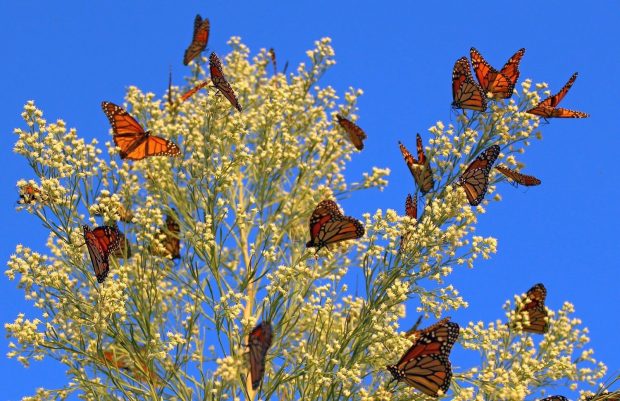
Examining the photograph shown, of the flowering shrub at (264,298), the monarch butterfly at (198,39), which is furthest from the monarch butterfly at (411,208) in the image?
the monarch butterfly at (198,39)

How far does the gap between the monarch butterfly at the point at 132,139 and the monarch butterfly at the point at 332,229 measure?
2.37 metres

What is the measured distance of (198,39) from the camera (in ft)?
43.9

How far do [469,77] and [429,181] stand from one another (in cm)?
136

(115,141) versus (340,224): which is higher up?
(115,141)

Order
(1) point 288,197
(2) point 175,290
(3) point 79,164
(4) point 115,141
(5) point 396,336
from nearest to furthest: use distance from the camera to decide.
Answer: (5) point 396,336
(3) point 79,164
(4) point 115,141
(1) point 288,197
(2) point 175,290

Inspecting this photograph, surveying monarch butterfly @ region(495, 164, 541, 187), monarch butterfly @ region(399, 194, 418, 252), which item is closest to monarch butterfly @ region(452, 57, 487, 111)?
monarch butterfly @ region(495, 164, 541, 187)

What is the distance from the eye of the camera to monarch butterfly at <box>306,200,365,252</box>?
30.3ft

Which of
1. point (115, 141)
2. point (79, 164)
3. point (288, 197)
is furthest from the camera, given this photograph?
point (288, 197)

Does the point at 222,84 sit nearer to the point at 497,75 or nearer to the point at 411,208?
the point at 411,208

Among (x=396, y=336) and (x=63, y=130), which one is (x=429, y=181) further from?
(x=63, y=130)

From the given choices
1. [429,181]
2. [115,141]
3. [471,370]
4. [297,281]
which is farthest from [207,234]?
[471,370]

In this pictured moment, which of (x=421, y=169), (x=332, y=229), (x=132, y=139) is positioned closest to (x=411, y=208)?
(x=421, y=169)

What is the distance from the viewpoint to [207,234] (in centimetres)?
953

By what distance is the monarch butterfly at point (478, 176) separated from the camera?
870cm
